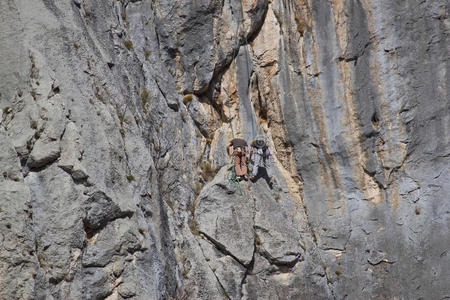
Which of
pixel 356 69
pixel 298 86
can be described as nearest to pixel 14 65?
pixel 298 86

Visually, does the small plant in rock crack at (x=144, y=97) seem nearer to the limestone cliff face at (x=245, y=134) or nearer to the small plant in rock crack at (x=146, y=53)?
the limestone cliff face at (x=245, y=134)

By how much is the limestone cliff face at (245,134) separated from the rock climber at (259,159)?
16.2 inches

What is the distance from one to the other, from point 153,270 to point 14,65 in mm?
5270

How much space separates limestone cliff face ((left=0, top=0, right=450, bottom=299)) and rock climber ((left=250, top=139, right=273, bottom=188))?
0.41 metres

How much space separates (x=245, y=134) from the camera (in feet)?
53.9

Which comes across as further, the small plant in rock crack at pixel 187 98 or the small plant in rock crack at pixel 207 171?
the small plant in rock crack at pixel 187 98

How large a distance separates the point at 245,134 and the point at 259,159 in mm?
1190

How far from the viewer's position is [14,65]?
39.1 ft

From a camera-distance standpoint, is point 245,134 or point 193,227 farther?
point 245,134

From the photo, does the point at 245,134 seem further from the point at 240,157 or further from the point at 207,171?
the point at 207,171

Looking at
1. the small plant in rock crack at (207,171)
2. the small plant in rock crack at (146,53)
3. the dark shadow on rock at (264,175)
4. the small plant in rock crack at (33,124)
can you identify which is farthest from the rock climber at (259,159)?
the small plant in rock crack at (33,124)

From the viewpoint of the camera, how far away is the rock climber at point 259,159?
1546 cm

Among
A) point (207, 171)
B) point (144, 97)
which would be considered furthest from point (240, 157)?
point (144, 97)

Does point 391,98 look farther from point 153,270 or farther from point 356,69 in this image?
point 153,270
